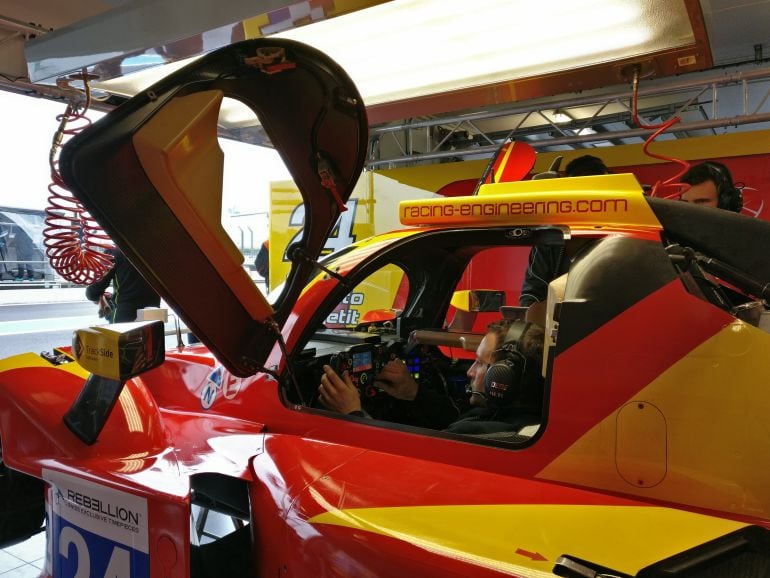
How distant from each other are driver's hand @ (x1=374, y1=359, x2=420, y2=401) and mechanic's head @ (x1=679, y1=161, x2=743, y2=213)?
158 centimetres

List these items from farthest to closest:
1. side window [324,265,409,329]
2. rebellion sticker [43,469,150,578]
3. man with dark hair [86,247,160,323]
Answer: side window [324,265,409,329] < man with dark hair [86,247,160,323] < rebellion sticker [43,469,150,578]

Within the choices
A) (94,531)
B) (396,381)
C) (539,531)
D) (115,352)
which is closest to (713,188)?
(396,381)

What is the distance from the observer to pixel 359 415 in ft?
6.19

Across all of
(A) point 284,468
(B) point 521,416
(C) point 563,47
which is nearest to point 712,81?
(C) point 563,47

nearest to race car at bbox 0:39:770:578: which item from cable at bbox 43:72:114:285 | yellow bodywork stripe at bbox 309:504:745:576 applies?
yellow bodywork stripe at bbox 309:504:745:576

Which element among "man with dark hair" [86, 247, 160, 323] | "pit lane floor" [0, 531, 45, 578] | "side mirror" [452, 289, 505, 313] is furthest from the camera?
"man with dark hair" [86, 247, 160, 323]

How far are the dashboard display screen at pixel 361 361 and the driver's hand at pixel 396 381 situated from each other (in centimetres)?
11

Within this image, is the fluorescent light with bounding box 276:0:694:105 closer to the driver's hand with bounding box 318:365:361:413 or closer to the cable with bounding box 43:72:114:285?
the driver's hand with bounding box 318:365:361:413

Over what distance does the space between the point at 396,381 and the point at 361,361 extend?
0.71ft

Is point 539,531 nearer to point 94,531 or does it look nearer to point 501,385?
point 501,385

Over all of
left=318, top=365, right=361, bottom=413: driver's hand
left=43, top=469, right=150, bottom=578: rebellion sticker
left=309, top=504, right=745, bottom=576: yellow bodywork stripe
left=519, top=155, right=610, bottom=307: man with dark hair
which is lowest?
left=43, top=469, right=150, bottom=578: rebellion sticker

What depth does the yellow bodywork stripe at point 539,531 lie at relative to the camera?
1.01 m

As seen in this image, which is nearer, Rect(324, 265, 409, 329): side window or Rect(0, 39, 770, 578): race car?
Rect(0, 39, 770, 578): race car

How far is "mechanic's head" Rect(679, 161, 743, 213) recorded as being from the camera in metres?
2.70
